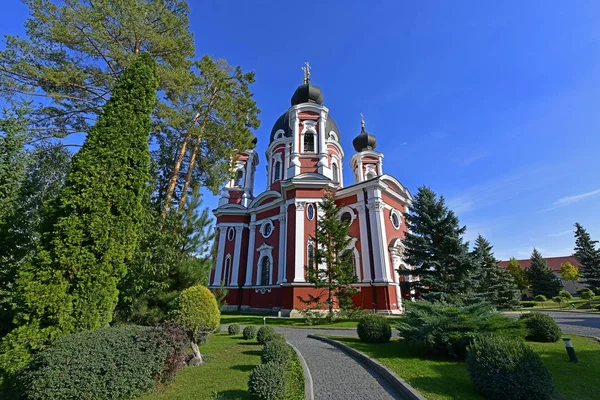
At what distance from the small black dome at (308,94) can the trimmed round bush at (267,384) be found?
23.1 meters

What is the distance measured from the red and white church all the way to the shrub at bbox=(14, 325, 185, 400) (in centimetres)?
1166

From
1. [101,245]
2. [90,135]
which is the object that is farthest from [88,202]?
[90,135]

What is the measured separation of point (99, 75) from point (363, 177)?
23334 mm

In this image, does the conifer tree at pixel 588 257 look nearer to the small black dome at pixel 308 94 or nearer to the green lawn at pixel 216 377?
the small black dome at pixel 308 94

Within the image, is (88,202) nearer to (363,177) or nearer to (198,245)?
(198,245)

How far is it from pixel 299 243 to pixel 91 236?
13.6m

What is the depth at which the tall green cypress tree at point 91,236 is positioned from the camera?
5.17m

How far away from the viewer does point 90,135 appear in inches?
270

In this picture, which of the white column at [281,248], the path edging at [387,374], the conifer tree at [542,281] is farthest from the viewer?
the conifer tree at [542,281]

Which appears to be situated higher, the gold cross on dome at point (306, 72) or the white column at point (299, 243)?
the gold cross on dome at point (306, 72)

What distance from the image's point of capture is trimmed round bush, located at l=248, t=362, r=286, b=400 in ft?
14.3

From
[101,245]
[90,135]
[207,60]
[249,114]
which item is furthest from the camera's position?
[249,114]

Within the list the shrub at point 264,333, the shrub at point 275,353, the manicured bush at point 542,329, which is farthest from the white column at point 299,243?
the manicured bush at point 542,329

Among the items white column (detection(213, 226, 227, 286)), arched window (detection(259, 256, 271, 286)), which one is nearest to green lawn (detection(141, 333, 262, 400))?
arched window (detection(259, 256, 271, 286))
